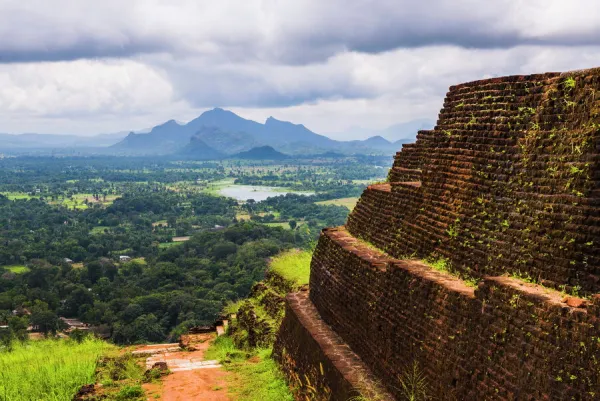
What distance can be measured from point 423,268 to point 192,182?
164 metres

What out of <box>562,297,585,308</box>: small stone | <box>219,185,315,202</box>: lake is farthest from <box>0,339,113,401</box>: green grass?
<box>219,185,315,202</box>: lake

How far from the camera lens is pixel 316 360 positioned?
8273mm

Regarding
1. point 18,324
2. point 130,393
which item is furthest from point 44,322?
point 130,393

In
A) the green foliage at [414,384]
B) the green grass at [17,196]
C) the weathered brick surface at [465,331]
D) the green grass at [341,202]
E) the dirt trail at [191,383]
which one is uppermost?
the weathered brick surface at [465,331]

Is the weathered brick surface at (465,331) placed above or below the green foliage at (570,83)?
below

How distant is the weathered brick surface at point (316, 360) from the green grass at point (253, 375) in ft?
0.61

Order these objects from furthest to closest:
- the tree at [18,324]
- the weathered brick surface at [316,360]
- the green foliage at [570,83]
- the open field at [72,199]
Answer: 1. the open field at [72,199]
2. the tree at [18,324]
3. the weathered brick surface at [316,360]
4. the green foliage at [570,83]

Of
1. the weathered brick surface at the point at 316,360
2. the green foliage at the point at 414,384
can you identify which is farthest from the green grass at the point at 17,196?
the green foliage at the point at 414,384

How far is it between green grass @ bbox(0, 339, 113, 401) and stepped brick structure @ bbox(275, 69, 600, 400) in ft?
15.1

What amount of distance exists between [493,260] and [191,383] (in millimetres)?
5816

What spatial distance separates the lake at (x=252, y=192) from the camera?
130 metres

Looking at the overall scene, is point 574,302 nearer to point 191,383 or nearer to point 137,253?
point 191,383

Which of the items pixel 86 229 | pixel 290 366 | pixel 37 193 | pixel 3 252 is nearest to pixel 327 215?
pixel 86 229

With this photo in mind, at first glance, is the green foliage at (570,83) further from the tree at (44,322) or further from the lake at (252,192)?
the lake at (252,192)
